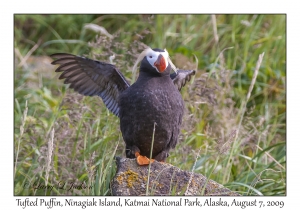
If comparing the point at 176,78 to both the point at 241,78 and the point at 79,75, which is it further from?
the point at 241,78

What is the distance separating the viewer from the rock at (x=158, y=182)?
3.97 meters

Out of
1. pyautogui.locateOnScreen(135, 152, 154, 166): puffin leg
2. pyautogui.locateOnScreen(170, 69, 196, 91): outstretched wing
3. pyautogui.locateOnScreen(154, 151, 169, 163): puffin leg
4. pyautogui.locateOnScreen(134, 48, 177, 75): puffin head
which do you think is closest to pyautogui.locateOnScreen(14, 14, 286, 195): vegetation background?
pyautogui.locateOnScreen(170, 69, 196, 91): outstretched wing

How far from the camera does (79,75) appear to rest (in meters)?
4.92

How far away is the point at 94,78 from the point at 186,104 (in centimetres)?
107

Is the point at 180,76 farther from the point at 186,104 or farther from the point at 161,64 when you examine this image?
the point at 161,64

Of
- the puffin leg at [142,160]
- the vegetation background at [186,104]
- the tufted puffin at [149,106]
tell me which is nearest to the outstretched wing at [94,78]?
the tufted puffin at [149,106]

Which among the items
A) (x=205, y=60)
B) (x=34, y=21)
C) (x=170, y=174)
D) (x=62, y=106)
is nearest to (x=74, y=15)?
(x=34, y=21)

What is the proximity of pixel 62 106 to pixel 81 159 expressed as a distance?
588mm

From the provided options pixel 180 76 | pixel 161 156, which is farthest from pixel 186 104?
pixel 161 156

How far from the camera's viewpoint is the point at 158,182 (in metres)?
4.05

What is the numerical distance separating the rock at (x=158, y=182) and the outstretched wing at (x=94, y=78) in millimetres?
976

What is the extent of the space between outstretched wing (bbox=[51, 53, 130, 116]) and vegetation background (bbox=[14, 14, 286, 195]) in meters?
0.26

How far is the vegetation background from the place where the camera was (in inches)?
196

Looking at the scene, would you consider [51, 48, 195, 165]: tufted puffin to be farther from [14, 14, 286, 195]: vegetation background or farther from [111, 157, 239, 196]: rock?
[14, 14, 286, 195]: vegetation background
